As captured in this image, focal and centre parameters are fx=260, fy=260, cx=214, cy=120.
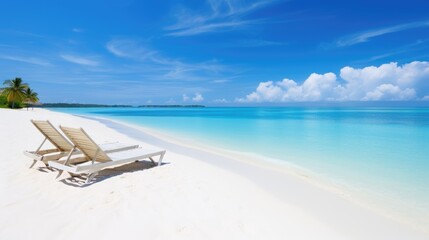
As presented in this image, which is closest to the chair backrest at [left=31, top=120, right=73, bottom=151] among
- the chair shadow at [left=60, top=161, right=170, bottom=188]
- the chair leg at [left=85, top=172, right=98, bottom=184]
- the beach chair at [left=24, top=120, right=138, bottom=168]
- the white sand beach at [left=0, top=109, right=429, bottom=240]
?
the beach chair at [left=24, top=120, right=138, bottom=168]

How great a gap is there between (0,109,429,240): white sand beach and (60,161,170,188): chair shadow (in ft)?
0.12

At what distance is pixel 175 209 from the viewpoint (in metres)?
3.59

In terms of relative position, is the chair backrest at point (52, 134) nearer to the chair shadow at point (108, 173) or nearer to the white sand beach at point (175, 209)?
the white sand beach at point (175, 209)

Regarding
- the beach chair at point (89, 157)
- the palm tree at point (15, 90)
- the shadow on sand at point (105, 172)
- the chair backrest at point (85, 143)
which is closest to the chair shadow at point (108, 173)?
the shadow on sand at point (105, 172)

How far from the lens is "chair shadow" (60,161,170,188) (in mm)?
4578

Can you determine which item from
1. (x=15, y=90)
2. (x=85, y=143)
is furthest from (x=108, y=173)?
(x=15, y=90)

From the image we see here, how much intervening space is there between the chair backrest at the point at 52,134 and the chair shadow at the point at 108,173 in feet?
3.33

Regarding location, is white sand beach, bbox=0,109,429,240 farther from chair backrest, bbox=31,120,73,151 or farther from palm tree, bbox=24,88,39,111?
palm tree, bbox=24,88,39,111

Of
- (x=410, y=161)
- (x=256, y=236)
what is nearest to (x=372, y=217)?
(x=256, y=236)

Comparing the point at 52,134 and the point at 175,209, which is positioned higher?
the point at 52,134

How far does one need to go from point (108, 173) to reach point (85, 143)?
2.77ft

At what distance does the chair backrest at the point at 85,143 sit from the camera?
4711 mm

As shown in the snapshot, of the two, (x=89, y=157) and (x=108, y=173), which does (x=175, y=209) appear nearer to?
(x=108, y=173)

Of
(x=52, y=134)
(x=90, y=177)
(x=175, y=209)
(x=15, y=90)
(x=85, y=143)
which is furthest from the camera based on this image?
(x=15, y=90)
